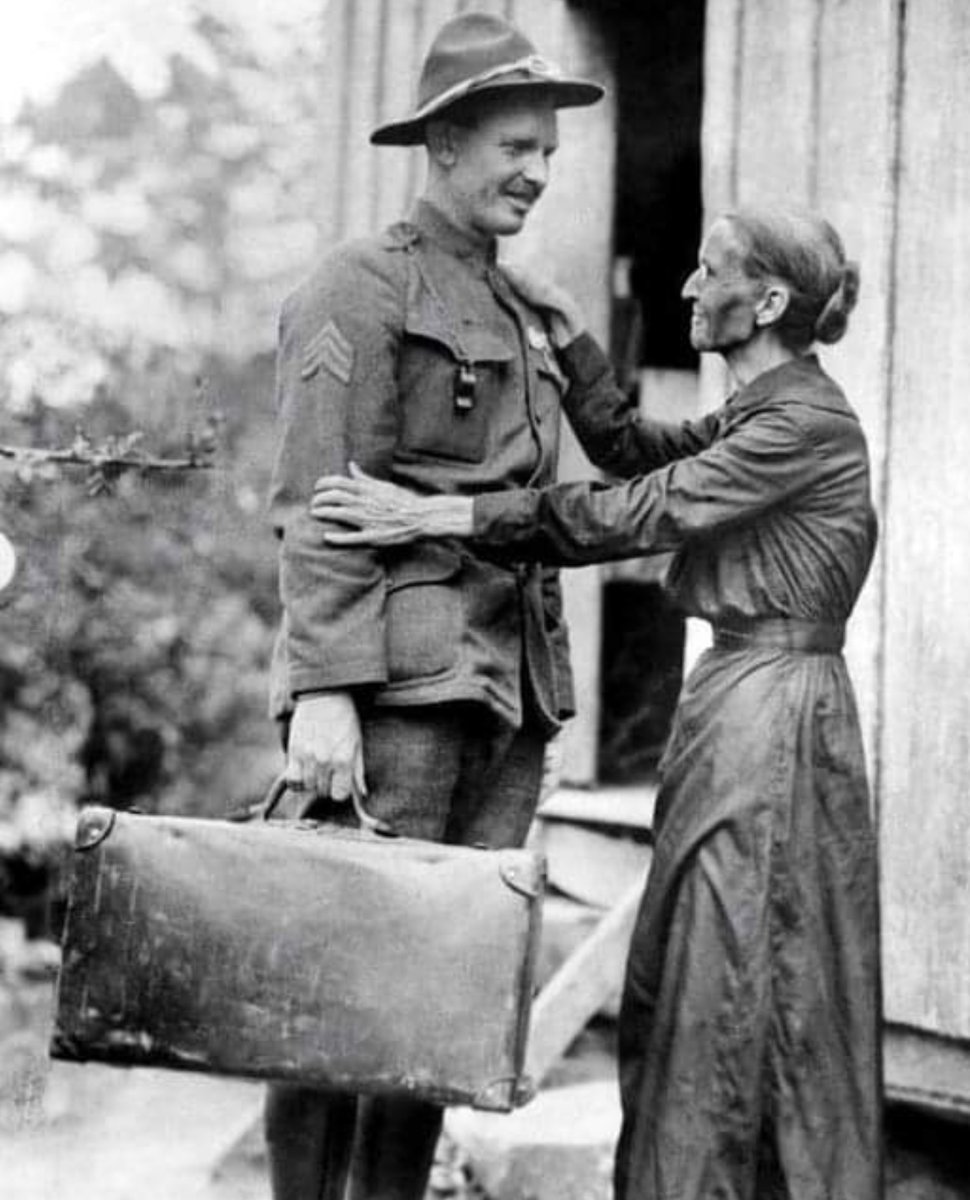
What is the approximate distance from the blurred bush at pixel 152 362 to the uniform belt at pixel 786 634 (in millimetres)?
3786

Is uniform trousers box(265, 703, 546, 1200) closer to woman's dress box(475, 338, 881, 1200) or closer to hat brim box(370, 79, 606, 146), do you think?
woman's dress box(475, 338, 881, 1200)

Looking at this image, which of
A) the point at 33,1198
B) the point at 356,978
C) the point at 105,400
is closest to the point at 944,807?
the point at 356,978

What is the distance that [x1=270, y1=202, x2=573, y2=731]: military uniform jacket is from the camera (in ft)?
10.5

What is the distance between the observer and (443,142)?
342cm

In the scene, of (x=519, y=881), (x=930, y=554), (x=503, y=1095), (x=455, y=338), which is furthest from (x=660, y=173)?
(x=503, y=1095)

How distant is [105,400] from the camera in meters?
7.14

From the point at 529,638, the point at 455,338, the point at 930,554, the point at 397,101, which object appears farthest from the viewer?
the point at 397,101

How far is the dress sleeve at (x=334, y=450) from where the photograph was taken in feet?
10.4

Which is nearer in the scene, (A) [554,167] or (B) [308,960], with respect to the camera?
(B) [308,960]

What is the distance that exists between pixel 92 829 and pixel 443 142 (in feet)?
4.84

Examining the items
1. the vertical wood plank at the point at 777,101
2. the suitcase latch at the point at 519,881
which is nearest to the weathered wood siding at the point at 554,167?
the vertical wood plank at the point at 777,101

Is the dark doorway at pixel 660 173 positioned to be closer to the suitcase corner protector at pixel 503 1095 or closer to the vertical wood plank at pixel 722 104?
the vertical wood plank at pixel 722 104

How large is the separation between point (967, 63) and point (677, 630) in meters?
2.95

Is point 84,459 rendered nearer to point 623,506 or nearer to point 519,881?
point 623,506
